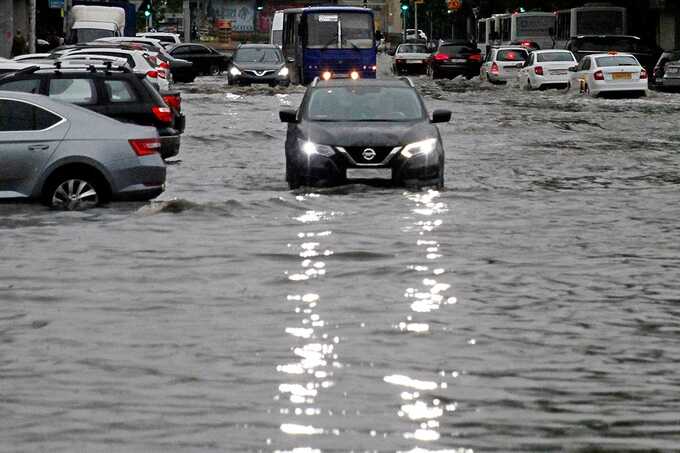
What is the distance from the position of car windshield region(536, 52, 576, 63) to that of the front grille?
3603cm

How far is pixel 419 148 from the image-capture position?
2059 cm

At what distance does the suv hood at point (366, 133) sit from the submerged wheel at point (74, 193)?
3.43m

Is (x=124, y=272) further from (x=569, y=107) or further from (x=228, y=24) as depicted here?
(x=228, y=24)

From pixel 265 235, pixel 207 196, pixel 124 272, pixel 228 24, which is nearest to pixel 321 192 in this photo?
pixel 207 196

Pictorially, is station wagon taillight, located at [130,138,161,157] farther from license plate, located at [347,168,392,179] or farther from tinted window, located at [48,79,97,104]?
tinted window, located at [48,79,97,104]

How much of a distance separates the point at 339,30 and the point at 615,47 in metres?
11.5

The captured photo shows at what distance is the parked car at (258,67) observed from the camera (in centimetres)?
5988

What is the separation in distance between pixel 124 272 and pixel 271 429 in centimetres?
662

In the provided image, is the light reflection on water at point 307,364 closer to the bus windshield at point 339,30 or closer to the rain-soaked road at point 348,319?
the rain-soaked road at point 348,319

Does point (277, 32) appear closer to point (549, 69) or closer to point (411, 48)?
point (411, 48)


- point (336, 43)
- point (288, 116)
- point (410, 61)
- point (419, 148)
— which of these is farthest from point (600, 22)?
point (419, 148)

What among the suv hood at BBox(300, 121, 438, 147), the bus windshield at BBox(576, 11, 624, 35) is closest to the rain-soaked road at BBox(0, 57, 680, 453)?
the suv hood at BBox(300, 121, 438, 147)

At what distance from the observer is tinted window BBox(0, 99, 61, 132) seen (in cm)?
1783

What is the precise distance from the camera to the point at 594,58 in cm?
5012
